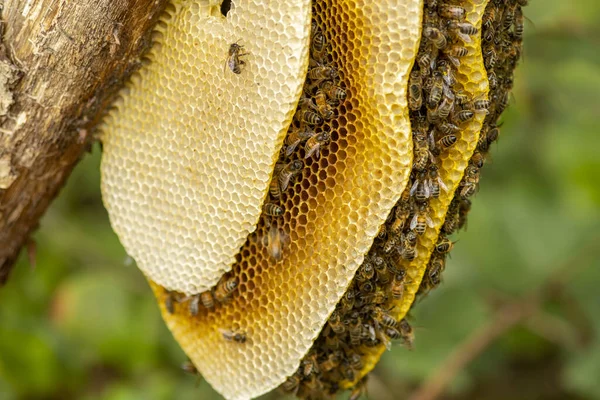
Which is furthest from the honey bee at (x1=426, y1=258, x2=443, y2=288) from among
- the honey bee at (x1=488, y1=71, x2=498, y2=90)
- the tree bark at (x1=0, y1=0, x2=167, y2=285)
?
the tree bark at (x1=0, y1=0, x2=167, y2=285)

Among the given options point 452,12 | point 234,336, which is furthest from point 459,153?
point 234,336

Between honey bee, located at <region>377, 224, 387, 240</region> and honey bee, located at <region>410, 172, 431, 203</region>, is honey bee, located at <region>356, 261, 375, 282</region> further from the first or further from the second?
honey bee, located at <region>410, 172, 431, 203</region>

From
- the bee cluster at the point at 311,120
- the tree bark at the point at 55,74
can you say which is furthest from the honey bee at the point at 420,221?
the tree bark at the point at 55,74

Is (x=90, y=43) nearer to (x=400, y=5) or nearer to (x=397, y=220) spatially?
(x=400, y=5)

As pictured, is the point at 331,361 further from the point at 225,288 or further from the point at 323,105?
the point at 323,105

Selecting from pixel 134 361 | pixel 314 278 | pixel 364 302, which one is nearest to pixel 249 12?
pixel 314 278
